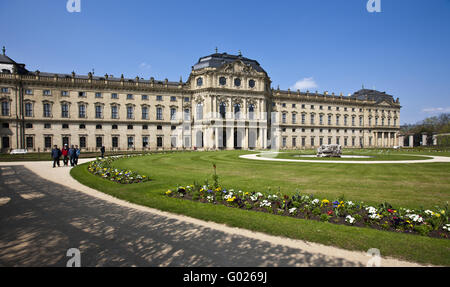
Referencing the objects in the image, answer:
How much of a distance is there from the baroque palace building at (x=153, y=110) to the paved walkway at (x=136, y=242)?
45446 mm

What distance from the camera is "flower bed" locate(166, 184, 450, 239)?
20.2 ft

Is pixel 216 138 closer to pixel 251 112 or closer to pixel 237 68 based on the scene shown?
A: pixel 251 112

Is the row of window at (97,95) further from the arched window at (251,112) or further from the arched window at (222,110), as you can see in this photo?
the arched window at (251,112)

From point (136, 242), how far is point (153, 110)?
51.9 metres

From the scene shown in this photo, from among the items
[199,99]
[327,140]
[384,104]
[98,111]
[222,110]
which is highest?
[384,104]

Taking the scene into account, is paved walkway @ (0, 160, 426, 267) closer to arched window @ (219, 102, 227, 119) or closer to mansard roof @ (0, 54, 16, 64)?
arched window @ (219, 102, 227, 119)

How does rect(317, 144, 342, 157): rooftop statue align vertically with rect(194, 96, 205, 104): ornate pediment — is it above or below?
below

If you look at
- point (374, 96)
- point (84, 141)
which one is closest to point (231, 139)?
point (84, 141)

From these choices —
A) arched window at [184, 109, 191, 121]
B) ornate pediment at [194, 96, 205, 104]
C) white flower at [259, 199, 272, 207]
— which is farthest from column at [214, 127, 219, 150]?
white flower at [259, 199, 272, 207]

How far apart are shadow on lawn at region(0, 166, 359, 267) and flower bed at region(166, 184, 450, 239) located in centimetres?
238

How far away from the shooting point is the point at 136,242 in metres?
5.55

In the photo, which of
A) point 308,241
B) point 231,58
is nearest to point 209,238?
point 308,241

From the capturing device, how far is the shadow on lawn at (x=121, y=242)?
4.67 meters
